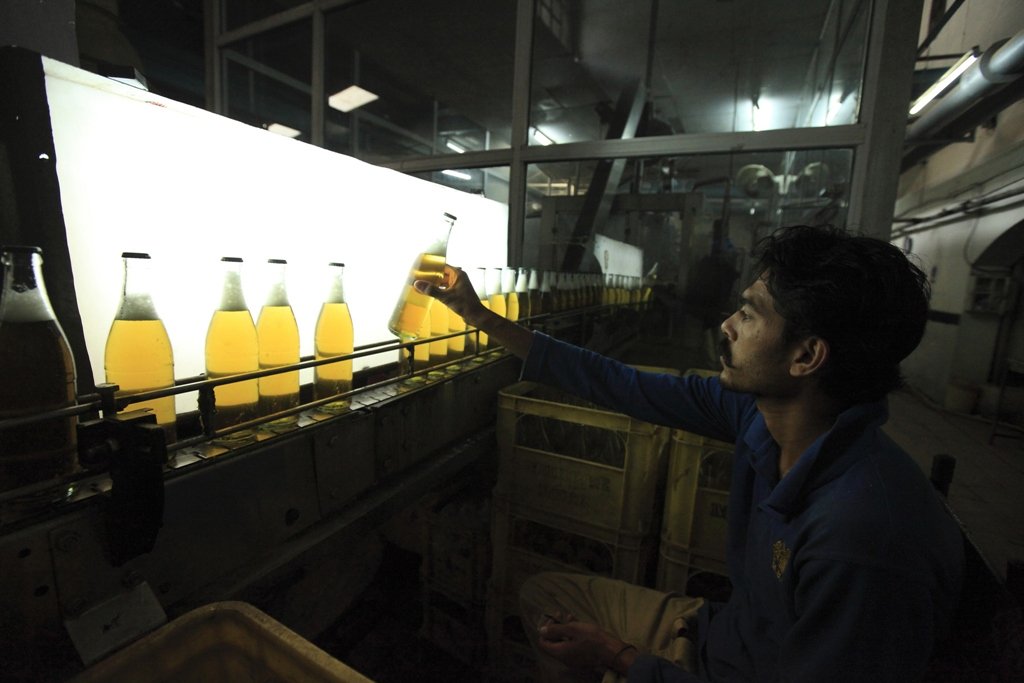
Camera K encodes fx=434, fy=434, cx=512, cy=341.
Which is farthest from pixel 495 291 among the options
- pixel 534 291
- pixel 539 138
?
pixel 539 138

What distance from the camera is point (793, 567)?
2.29 feet

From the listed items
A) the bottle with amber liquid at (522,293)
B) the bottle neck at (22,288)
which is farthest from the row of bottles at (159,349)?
the bottle with amber liquid at (522,293)

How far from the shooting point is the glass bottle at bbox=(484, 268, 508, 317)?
62.1 inches

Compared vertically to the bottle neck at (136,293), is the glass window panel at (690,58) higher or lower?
higher

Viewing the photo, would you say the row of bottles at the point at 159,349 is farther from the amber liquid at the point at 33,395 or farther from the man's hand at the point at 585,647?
the man's hand at the point at 585,647

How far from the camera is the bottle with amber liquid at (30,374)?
0.55m

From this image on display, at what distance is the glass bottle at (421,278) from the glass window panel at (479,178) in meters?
1.47

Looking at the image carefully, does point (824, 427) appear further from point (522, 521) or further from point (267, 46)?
point (267, 46)

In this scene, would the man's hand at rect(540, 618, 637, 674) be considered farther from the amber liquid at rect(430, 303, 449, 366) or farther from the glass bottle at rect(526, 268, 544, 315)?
the glass bottle at rect(526, 268, 544, 315)

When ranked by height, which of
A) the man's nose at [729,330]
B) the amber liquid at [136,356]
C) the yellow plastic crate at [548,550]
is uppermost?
the man's nose at [729,330]

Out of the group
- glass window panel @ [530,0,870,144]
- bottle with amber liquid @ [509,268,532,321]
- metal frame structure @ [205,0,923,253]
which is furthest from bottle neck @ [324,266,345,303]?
glass window panel @ [530,0,870,144]

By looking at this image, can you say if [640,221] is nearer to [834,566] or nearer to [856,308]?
[856,308]

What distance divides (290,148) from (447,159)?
5.21ft

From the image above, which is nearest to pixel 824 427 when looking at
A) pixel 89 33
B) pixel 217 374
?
pixel 217 374
